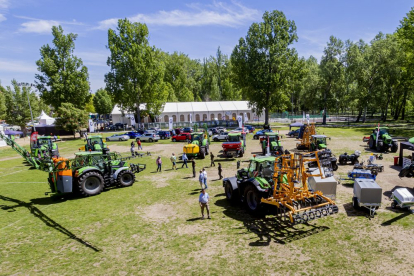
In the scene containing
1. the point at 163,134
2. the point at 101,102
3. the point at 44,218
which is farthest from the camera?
the point at 101,102

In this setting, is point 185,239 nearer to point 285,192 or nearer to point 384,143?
point 285,192

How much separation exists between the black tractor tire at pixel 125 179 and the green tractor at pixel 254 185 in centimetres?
616

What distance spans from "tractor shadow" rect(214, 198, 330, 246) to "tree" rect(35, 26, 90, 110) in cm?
4314

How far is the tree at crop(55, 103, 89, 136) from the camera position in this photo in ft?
137

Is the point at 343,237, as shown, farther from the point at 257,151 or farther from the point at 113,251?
the point at 257,151

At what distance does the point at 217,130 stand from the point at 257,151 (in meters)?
14.5

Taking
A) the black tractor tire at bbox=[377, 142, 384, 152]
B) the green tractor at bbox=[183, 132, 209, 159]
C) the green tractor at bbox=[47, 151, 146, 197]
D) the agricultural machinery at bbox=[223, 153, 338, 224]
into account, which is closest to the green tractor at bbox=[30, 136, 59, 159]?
the green tractor at bbox=[47, 151, 146, 197]

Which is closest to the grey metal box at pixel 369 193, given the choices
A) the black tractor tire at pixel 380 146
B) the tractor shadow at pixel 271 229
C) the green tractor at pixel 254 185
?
the tractor shadow at pixel 271 229

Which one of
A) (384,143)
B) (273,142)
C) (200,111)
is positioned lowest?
(384,143)

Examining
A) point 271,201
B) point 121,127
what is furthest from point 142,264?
point 121,127

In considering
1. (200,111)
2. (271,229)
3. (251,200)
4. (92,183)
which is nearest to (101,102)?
(200,111)

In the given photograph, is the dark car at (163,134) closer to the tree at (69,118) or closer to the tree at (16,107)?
the tree at (69,118)

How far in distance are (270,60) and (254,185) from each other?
41.2 m

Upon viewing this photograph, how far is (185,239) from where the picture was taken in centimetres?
889
